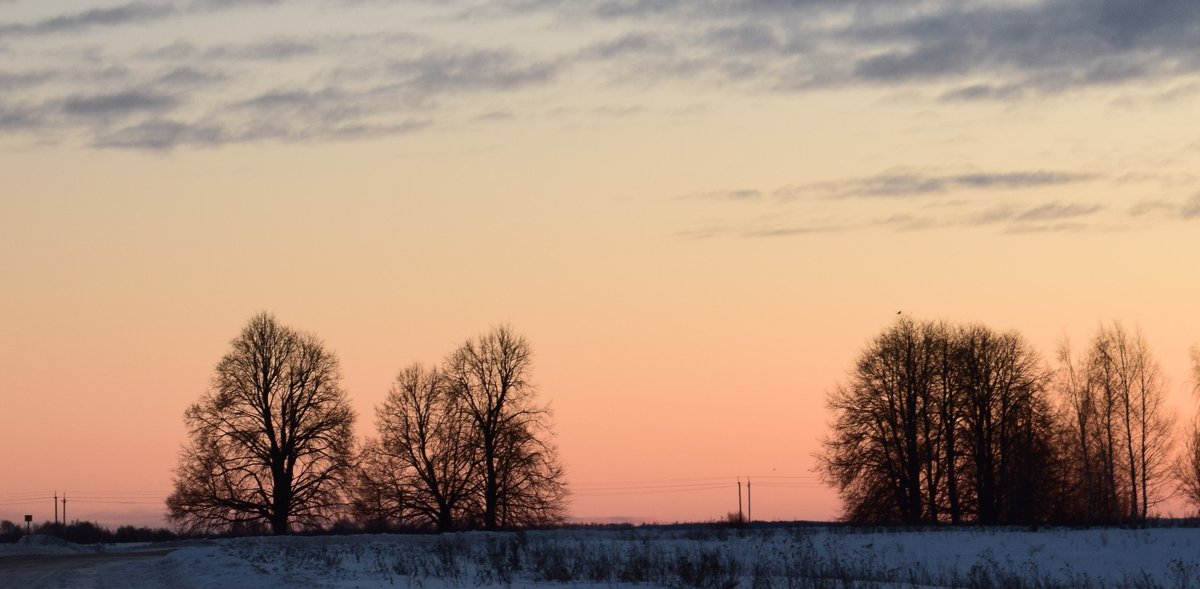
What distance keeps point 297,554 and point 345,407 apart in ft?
118

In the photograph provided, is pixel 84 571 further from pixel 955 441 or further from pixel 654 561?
pixel 955 441

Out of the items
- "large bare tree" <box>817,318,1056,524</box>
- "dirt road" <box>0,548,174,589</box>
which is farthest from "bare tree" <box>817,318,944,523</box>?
"dirt road" <box>0,548,174,589</box>

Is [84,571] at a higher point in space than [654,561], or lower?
higher

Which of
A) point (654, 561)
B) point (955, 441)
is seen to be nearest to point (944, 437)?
point (955, 441)

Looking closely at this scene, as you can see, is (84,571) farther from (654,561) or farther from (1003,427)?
(1003,427)

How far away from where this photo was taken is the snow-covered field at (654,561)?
3014 centimetres

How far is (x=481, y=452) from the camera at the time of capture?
77.2m

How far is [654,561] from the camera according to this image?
34906mm

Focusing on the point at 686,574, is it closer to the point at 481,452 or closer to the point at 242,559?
the point at 242,559

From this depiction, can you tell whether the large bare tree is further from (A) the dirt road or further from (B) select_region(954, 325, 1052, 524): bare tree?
(A) the dirt road

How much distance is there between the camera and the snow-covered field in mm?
30141

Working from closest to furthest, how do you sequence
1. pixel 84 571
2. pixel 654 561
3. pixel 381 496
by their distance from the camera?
1. pixel 84 571
2. pixel 654 561
3. pixel 381 496

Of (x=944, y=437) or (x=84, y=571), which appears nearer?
(x=84, y=571)

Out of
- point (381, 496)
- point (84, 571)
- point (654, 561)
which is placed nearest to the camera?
point (84, 571)
